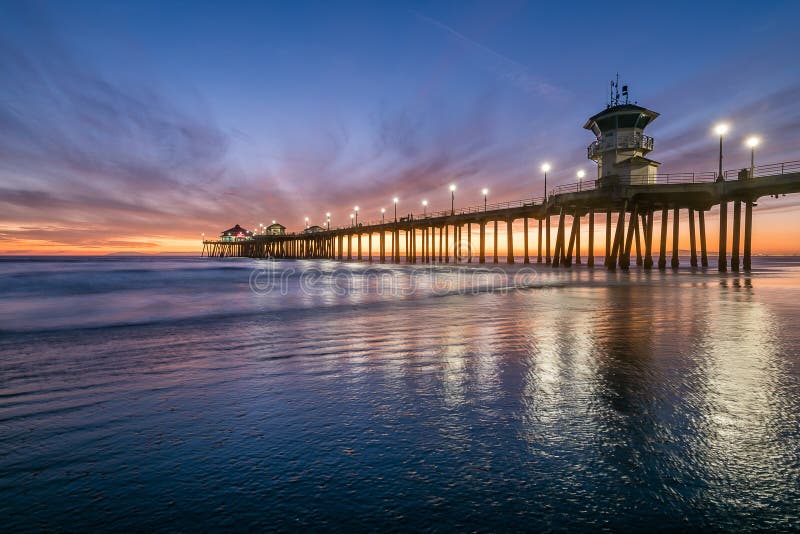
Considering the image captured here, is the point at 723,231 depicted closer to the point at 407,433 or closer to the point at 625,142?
the point at 625,142

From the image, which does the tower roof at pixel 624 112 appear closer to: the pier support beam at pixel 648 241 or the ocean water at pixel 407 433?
the pier support beam at pixel 648 241

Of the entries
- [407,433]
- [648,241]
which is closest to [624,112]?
[648,241]

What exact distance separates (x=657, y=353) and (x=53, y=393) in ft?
26.8

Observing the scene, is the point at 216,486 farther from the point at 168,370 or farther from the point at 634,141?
the point at 634,141

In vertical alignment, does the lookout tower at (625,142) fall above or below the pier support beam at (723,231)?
above

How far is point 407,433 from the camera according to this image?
3.35 m

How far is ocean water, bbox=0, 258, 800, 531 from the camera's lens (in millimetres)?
2289

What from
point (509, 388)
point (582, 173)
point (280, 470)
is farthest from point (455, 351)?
point (582, 173)

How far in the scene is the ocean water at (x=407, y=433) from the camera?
2289 mm

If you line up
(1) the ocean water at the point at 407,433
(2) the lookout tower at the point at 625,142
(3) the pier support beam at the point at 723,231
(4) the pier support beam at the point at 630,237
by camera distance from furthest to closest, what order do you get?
(2) the lookout tower at the point at 625,142 → (4) the pier support beam at the point at 630,237 → (3) the pier support beam at the point at 723,231 → (1) the ocean water at the point at 407,433

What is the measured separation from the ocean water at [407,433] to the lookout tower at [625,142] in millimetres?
35553

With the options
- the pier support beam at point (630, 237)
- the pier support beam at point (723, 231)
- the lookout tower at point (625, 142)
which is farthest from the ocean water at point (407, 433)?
the lookout tower at point (625, 142)

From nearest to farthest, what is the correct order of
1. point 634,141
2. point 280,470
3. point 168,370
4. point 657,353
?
point 280,470, point 168,370, point 657,353, point 634,141

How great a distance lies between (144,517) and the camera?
227 cm
